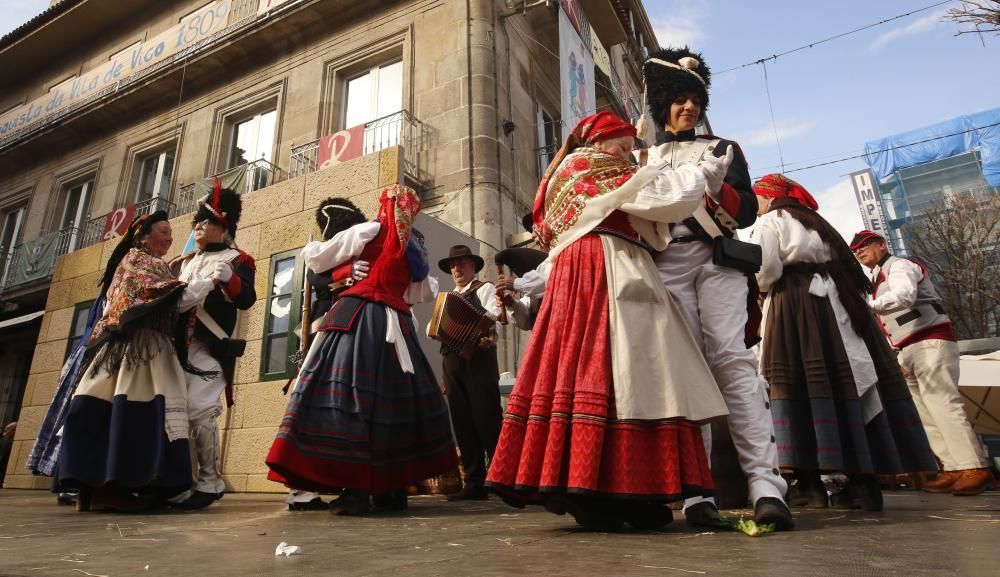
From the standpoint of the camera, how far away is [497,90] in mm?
9508

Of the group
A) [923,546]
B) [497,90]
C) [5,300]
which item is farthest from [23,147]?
[923,546]

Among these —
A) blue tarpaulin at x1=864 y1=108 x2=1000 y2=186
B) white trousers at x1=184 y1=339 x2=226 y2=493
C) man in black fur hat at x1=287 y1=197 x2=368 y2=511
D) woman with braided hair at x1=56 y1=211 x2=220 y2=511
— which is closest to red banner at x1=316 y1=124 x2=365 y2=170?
man in black fur hat at x1=287 y1=197 x2=368 y2=511

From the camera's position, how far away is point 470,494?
464 cm

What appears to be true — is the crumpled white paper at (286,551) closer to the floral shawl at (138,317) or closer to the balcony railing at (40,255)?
the floral shawl at (138,317)

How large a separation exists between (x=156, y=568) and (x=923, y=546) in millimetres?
1937

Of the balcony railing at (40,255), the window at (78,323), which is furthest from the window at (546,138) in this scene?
the balcony railing at (40,255)

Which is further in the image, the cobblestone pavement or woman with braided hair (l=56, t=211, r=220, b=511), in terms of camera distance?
woman with braided hair (l=56, t=211, r=220, b=511)

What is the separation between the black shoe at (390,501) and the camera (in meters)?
3.39

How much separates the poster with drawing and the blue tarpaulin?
1879 cm

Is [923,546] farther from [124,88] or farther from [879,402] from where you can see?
[124,88]

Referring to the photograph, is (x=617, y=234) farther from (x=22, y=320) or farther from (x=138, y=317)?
(x=22, y=320)

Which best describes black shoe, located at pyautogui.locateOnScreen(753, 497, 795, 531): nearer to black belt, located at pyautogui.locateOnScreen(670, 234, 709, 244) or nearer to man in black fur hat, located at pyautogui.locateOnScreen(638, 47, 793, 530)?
man in black fur hat, located at pyautogui.locateOnScreen(638, 47, 793, 530)

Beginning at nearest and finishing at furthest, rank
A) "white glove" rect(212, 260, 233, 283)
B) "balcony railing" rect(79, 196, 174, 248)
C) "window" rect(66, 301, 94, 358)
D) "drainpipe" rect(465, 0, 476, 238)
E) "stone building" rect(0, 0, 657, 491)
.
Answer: "white glove" rect(212, 260, 233, 283) < "stone building" rect(0, 0, 657, 491) < "drainpipe" rect(465, 0, 476, 238) < "window" rect(66, 301, 94, 358) < "balcony railing" rect(79, 196, 174, 248)

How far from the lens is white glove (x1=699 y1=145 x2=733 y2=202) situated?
2469 millimetres
